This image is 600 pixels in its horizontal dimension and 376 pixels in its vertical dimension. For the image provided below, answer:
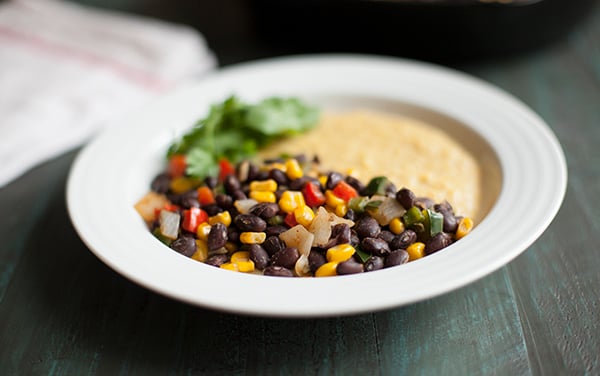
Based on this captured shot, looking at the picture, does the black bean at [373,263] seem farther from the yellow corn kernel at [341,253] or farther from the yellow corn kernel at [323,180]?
the yellow corn kernel at [323,180]

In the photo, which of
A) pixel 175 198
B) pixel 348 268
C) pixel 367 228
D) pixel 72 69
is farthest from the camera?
pixel 72 69

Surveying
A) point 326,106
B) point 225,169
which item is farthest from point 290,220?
point 326,106

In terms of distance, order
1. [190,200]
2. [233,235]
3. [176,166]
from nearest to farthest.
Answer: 1. [233,235]
2. [190,200]
3. [176,166]

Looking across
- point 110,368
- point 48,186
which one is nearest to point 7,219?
point 48,186

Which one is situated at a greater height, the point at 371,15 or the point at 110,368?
the point at 371,15

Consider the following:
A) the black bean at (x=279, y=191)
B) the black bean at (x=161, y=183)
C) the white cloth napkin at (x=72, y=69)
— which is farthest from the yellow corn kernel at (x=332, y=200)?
the white cloth napkin at (x=72, y=69)

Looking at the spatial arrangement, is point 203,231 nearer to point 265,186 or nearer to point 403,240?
point 265,186

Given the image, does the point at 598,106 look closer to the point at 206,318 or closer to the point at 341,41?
the point at 341,41
